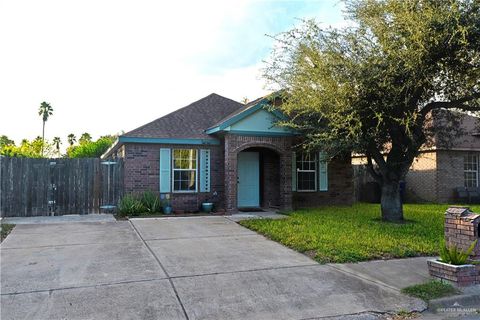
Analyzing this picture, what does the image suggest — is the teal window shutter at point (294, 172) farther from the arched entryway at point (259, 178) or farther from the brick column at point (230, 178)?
the brick column at point (230, 178)

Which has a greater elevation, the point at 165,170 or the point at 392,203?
the point at 165,170

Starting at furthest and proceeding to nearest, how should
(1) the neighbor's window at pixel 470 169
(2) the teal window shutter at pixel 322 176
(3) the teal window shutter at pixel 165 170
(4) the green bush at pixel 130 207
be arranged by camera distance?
(1) the neighbor's window at pixel 470 169 < (2) the teal window shutter at pixel 322 176 < (3) the teal window shutter at pixel 165 170 < (4) the green bush at pixel 130 207

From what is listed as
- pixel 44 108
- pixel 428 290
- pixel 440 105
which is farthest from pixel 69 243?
pixel 44 108

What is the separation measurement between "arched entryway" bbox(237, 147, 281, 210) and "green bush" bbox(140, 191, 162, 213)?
339cm

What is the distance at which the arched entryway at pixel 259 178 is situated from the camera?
603 inches

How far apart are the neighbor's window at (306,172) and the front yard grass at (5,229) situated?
1029 cm

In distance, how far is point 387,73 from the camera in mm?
9375

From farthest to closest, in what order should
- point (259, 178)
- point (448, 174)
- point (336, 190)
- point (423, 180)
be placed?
point (423, 180), point (448, 174), point (336, 190), point (259, 178)

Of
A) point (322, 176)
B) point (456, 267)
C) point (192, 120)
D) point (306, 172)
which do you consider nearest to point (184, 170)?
point (192, 120)

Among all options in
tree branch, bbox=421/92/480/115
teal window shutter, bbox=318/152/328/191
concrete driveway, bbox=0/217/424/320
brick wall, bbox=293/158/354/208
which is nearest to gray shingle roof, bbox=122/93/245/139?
teal window shutter, bbox=318/152/328/191

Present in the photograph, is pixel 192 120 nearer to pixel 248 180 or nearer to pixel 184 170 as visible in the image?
pixel 184 170

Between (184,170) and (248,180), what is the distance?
2695 millimetres

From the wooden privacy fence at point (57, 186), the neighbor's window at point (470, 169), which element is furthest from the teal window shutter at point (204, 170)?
the neighbor's window at point (470, 169)

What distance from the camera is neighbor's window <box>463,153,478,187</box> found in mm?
20297
